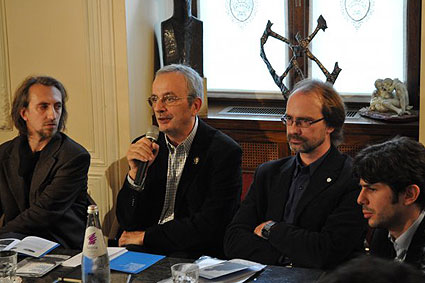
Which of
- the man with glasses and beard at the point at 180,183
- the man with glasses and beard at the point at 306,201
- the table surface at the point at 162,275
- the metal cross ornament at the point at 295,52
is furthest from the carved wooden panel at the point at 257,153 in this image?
the table surface at the point at 162,275

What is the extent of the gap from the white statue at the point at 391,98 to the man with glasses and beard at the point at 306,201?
916 mm

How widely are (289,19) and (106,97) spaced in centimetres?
118

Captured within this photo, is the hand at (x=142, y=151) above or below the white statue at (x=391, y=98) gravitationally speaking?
below

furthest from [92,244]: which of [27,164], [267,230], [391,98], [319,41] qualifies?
[319,41]

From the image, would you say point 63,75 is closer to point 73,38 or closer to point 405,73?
point 73,38

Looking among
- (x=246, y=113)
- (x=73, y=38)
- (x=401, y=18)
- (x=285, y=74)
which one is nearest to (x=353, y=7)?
(x=401, y=18)

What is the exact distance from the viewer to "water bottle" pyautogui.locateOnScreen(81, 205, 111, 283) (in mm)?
2072

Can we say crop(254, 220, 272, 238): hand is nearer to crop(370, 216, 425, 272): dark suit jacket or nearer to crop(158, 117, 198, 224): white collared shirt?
crop(370, 216, 425, 272): dark suit jacket

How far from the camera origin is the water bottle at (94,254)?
2.07m

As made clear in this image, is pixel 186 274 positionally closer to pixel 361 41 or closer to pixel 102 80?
pixel 102 80

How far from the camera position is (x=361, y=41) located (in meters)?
3.89

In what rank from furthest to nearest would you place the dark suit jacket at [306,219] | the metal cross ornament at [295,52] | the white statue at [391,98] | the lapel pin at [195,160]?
the metal cross ornament at [295,52] → the white statue at [391,98] → the lapel pin at [195,160] → the dark suit jacket at [306,219]

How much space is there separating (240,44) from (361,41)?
2.44 ft

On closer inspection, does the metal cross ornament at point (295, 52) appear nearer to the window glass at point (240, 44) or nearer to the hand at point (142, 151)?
the window glass at point (240, 44)
